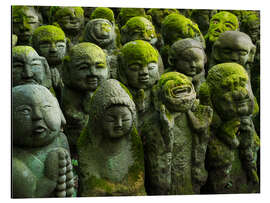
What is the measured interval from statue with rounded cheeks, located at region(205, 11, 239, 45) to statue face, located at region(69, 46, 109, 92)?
Result: 2.57 meters

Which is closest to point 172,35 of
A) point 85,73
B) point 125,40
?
point 125,40

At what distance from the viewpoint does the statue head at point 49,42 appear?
5879mm

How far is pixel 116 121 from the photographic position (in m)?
3.80

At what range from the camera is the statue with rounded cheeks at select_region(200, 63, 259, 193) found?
4453 millimetres

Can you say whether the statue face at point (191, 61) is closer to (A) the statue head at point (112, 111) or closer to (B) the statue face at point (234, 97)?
(B) the statue face at point (234, 97)

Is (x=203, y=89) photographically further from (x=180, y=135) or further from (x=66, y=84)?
(x=66, y=84)

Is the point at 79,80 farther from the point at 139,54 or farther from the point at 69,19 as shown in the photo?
the point at 69,19

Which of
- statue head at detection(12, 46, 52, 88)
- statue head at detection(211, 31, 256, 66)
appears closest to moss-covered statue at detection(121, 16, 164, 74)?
statue head at detection(211, 31, 256, 66)

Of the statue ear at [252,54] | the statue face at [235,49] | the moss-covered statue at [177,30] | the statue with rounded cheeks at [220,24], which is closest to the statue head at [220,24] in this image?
the statue with rounded cheeks at [220,24]

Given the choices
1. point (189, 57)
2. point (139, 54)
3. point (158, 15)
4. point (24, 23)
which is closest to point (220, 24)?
point (158, 15)

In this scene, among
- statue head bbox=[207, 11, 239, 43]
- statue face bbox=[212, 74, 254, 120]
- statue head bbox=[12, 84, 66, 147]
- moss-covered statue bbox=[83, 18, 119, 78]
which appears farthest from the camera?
statue head bbox=[207, 11, 239, 43]

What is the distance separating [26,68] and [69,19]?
262 centimetres

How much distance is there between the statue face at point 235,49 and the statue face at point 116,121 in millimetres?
2553

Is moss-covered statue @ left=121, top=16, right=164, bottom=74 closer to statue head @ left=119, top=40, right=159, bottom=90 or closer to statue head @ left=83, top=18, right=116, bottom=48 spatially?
statue head @ left=83, top=18, right=116, bottom=48
